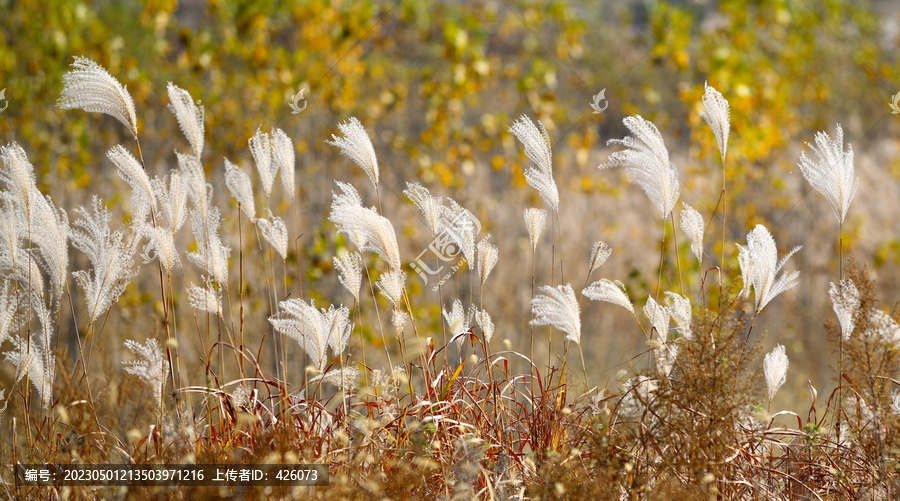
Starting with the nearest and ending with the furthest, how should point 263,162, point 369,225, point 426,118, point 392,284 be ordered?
point 369,225
point 392,284
point 263,162
point 426,118

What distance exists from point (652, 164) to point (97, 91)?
143cm

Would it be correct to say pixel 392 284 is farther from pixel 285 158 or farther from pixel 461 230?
pixel 285 158

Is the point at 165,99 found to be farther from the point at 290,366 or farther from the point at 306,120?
the point at 290,366

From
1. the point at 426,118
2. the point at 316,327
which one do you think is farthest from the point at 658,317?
the point at 426,118

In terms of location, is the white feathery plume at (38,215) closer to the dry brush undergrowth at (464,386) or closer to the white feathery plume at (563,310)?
the dry brush undergrowth at (464,386)

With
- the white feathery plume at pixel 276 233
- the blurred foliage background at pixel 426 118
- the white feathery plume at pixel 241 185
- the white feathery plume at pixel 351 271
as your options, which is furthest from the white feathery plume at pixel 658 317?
the blurred foliage background at pixel 426 118

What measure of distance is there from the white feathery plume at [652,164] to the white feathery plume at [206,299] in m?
1.11

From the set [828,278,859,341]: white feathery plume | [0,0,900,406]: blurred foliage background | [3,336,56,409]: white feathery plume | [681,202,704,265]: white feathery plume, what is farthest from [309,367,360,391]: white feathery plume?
[0,0,900,406]: blurred foliage background

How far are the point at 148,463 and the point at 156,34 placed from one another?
3929 millimetres

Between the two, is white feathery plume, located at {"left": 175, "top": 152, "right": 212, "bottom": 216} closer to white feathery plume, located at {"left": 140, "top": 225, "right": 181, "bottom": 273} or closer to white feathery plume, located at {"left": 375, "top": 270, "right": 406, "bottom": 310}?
white feathery plume, located at {"left": 140, "top": 225, "right": 181, "bottom": 273}

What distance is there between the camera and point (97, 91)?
1698 mm

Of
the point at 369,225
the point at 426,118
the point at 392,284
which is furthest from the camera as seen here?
the point at 426,118

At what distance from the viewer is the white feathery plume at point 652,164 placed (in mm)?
1725

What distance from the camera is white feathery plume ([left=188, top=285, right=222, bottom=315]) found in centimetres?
178
